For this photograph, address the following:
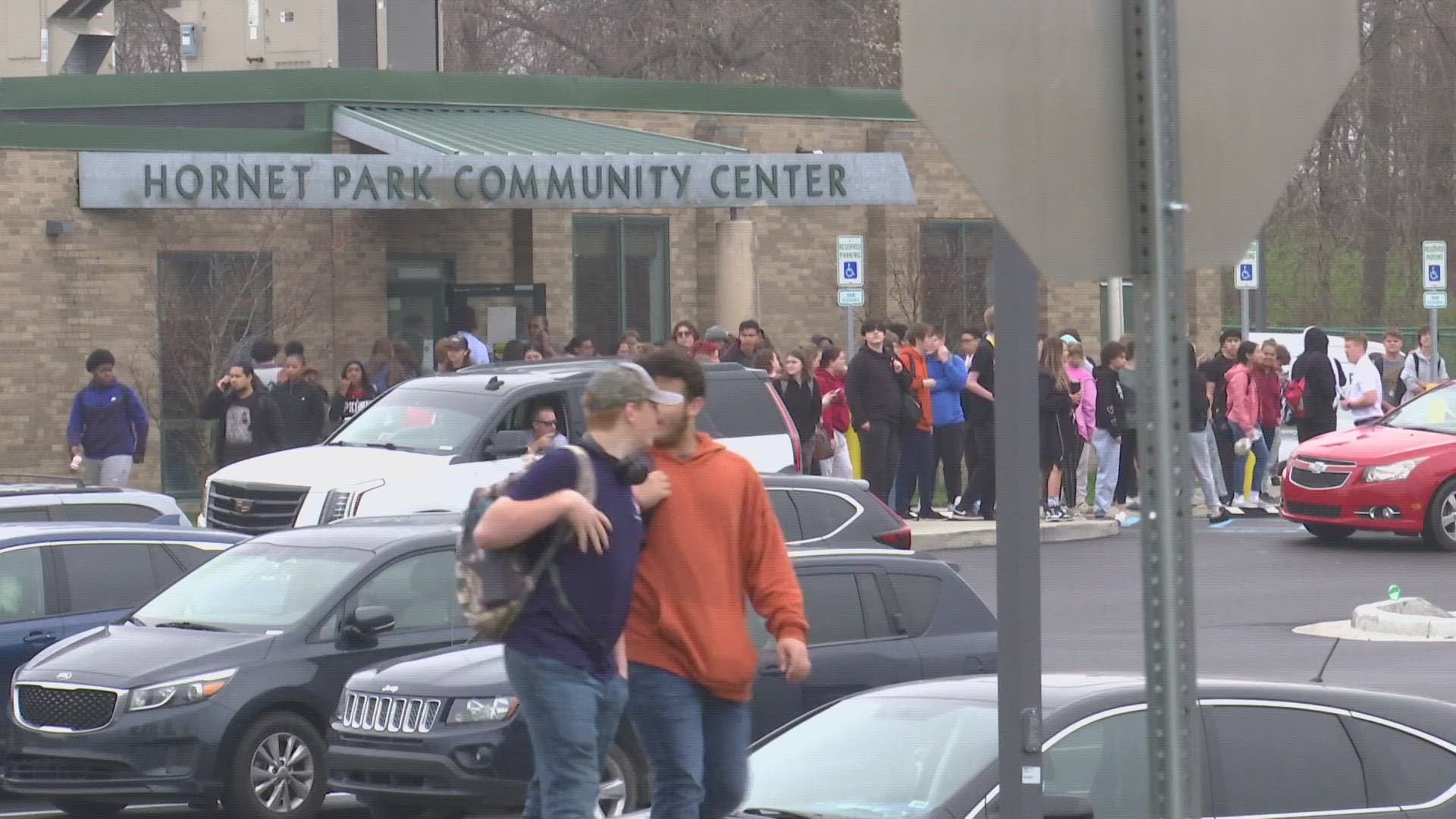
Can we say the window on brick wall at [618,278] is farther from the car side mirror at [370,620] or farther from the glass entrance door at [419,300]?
the car side mirror at [370,620]

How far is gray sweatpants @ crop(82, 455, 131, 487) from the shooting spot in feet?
65.3

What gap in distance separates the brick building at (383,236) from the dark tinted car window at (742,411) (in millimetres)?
8606

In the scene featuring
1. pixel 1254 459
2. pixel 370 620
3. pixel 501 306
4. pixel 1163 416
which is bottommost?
pixel 1254 459

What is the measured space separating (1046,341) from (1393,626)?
666cm

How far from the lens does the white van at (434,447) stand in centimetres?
1619

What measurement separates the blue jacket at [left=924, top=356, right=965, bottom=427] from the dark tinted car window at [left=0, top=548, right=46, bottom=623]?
11578 mm

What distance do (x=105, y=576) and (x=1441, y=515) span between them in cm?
1296

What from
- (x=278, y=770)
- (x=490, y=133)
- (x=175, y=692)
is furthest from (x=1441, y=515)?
(x=175, y=692)

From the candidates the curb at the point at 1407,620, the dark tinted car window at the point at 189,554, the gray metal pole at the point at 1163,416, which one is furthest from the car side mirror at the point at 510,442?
the gray metal pole at the point at 1163,416

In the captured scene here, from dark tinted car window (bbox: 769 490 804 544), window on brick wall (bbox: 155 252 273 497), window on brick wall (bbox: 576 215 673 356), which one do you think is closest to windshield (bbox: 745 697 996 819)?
dark tinted car window (bbox: 769 490 804 544)

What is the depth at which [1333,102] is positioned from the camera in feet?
12.3

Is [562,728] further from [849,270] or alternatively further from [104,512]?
[849,270]

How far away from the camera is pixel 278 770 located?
10711 mm

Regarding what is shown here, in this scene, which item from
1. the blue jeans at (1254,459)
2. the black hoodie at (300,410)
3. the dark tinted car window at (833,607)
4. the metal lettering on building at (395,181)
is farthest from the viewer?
the metal lettering on building at (395,181)
